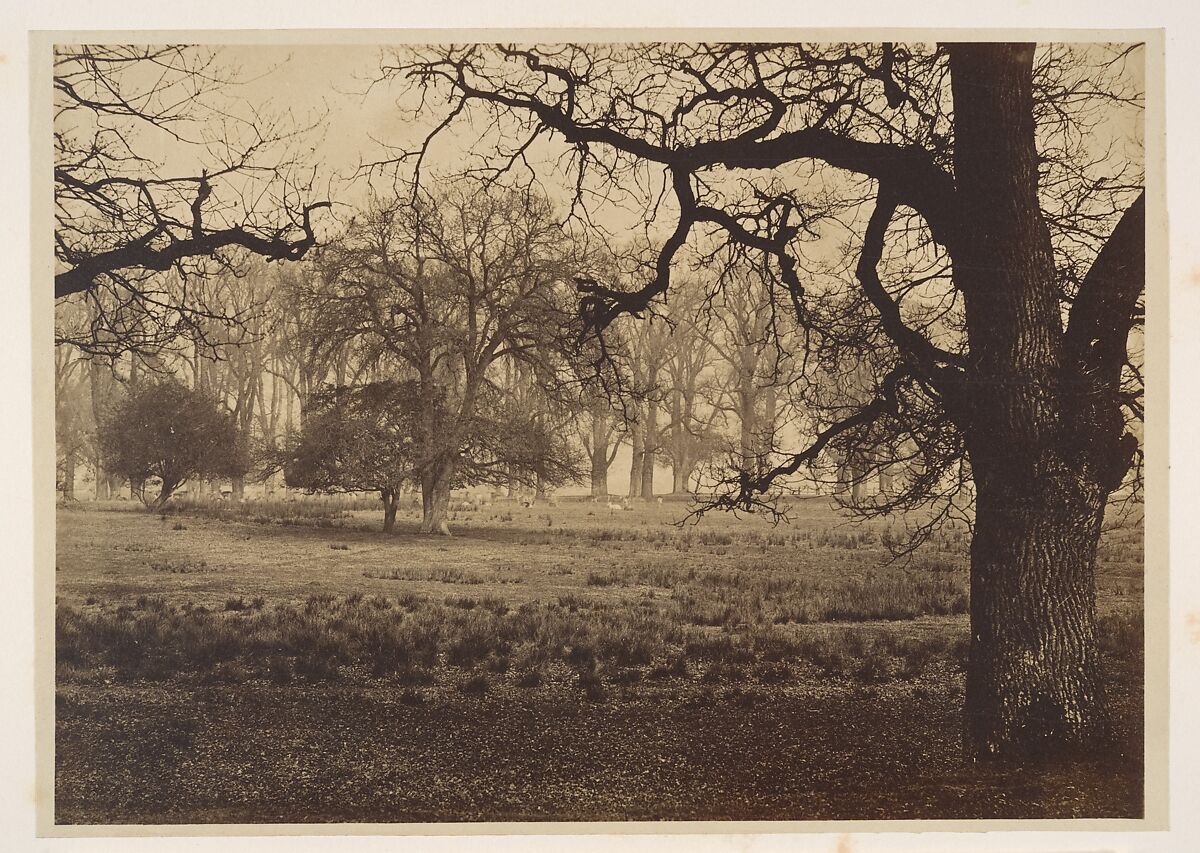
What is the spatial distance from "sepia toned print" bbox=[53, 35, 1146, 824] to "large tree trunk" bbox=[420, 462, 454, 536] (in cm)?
2

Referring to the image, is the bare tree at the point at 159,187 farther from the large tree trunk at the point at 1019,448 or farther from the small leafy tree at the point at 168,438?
the large tree trunk at the point at 1019,448

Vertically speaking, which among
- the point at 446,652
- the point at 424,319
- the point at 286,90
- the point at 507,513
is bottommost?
the point at 446,652

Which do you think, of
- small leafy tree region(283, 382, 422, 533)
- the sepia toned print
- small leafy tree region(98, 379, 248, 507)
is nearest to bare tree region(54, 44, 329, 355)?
the sepia toned print

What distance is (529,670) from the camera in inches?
166

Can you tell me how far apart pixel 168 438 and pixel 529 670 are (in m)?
2.32

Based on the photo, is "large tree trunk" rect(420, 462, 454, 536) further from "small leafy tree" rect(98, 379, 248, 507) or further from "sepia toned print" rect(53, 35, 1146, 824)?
"small leafy tree" rect(98, 379, 248, 507)

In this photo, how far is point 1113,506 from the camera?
13.6 ft

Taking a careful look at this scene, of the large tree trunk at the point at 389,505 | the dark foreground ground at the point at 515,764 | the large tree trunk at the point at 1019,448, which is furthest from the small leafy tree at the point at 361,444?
the large tree trunk at the point at 1019,448

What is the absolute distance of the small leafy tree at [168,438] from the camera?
427cm

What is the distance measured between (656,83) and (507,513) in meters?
2.44

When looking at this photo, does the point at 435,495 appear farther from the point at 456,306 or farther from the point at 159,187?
the point at 159,187

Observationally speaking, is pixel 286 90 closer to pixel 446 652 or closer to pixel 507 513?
pixel 507 513

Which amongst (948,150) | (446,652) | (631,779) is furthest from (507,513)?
(948,150)

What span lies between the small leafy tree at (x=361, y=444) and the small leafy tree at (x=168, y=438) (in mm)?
364
